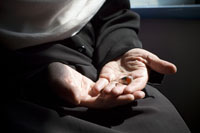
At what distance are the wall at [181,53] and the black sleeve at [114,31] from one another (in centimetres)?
33

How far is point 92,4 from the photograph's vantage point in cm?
47

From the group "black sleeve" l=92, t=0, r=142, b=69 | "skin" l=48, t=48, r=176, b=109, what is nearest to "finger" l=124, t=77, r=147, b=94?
"skin" l=48, t=48, r=176, b=109

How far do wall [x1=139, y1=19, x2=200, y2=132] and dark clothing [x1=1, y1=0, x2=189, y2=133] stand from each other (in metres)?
0.35

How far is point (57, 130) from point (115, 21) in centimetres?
35

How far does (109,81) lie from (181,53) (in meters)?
0.51

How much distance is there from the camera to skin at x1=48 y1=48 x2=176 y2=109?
33 cm

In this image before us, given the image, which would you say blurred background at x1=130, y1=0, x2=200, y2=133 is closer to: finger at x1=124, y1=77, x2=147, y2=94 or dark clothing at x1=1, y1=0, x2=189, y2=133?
dark clothing at x1=1, y1=0, x2=189, y2=133

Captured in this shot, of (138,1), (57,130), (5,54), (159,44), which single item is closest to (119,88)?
(57,130)

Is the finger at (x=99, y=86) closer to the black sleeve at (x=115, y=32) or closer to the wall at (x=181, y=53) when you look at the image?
the black sleeve at (x=115, y=32)

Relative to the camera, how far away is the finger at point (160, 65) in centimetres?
39

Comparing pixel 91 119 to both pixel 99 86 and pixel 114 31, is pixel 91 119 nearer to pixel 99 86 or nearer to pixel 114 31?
pixel 99 86

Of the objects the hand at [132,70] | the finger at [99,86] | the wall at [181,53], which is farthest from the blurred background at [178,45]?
the finger at [99,86]

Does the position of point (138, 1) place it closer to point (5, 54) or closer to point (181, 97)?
point (181, 97)

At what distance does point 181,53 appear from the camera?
0.81m
